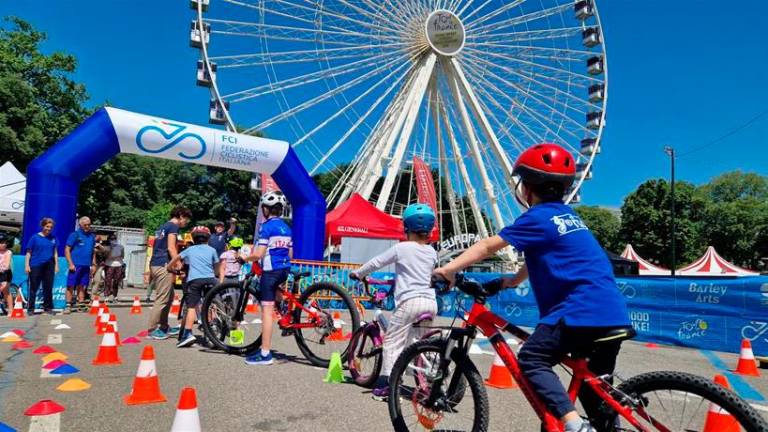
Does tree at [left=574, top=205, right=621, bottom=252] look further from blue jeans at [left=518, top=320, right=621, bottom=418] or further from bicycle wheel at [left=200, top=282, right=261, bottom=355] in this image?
blue jeans at [left=518, top=320, right=621, bottom=418]

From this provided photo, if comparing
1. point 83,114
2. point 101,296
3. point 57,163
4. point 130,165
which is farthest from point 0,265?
point 130,165

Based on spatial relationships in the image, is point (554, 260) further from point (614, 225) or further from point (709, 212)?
point (614, 225)

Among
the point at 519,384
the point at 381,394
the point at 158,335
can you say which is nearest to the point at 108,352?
the point at 158,335

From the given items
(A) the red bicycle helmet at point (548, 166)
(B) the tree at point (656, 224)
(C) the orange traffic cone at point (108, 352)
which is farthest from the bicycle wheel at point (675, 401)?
(B) the tree at point (656, 224)

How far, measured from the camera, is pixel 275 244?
18.5ft

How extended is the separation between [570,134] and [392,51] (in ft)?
27.8

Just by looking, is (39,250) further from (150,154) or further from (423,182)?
(423,182)

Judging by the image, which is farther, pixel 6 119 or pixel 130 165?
pixel 130 165

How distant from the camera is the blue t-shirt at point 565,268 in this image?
2.44 meters

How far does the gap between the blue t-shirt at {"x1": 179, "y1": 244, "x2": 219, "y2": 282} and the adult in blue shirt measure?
169 inches

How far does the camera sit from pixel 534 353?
8.19ft

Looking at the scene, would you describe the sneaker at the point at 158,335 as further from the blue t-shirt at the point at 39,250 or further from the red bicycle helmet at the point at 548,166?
the red bicycle helmet at the point at 548,166

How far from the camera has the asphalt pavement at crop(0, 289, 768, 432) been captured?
3604mm

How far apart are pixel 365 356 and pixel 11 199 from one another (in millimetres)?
20096
